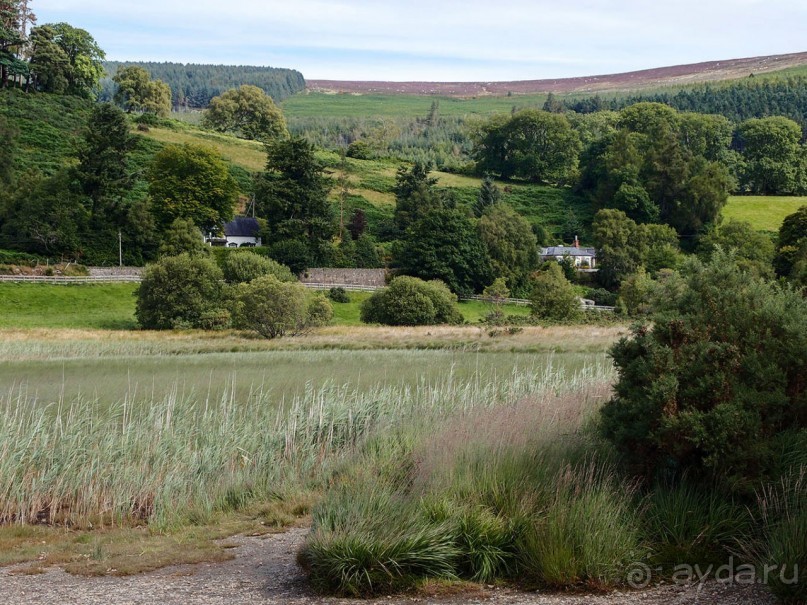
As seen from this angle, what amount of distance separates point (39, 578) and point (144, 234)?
67502 millimetres

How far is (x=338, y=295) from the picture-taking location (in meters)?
66.8

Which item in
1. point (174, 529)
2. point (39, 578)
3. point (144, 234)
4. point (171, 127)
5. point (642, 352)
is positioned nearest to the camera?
point (39, 578)

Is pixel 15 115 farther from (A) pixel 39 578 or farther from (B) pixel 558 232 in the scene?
(A) pixel 39 578

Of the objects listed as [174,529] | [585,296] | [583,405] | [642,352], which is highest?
[642,352]

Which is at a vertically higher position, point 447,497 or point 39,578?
point 447,497

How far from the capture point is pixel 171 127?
11269cm

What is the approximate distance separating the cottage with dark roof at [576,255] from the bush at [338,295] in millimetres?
25399

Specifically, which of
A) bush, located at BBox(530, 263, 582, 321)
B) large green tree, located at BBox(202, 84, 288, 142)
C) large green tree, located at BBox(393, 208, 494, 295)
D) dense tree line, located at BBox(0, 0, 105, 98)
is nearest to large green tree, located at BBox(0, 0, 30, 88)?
dense tree line, located at BBox(0, 0, 105, 98)

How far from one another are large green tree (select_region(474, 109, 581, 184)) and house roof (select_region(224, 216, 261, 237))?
143 feet

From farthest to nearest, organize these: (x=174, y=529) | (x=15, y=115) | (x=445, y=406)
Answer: (x=15, y=115), (x=445, y=406), (x=174, y=529)

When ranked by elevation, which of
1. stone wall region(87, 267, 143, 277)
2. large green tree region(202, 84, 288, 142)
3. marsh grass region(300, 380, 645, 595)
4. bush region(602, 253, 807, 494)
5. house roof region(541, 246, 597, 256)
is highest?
large green tree region(202, 84, 288, 142)

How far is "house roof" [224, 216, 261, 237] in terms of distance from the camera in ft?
275

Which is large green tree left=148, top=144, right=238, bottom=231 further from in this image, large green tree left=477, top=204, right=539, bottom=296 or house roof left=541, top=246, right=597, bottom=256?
house roof left=541, top=246, right=597, bottom=256

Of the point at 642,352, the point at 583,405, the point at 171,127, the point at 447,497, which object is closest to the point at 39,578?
the point at 447,497
